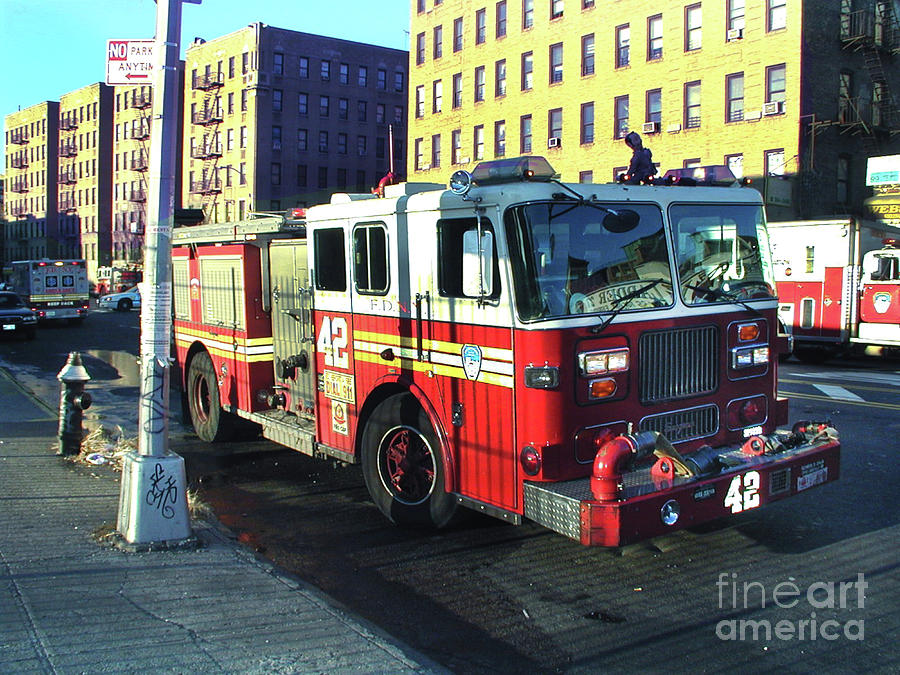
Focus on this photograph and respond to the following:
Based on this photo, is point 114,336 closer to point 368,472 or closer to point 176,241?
point 176,241

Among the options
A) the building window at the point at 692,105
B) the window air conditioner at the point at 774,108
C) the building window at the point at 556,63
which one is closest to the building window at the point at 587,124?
the building window at the point at 556,63

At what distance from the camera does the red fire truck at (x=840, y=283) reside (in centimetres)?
2005

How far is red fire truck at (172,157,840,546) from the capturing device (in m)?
5.42

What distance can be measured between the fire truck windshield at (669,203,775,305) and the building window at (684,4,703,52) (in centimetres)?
3005

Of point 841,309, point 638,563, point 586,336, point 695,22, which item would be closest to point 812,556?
point 638,563

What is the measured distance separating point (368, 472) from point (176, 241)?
5138 millimetres

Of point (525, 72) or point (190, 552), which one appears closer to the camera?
point (190, 552)

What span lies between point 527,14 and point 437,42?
23.8 feet

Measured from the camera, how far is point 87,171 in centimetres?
8138

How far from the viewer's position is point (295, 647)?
14.6 feet

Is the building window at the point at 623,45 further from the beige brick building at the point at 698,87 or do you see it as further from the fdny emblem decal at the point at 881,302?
the fdny emblem decal at the point at 881,302

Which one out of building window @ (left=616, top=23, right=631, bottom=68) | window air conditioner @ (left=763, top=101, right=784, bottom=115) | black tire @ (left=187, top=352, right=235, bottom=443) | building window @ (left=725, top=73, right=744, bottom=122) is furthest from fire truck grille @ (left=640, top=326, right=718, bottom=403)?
building window @ (left=616, top=23, right=631, bottom=68)

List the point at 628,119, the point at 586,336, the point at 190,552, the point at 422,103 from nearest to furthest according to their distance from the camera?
the point at 586,336 → the point at 190,552 → the point at 628,119 → the point at 422,103

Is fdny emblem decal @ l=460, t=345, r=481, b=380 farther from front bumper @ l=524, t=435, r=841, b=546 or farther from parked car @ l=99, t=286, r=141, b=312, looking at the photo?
parked car @ l=99, t=286, r=141, b=312
